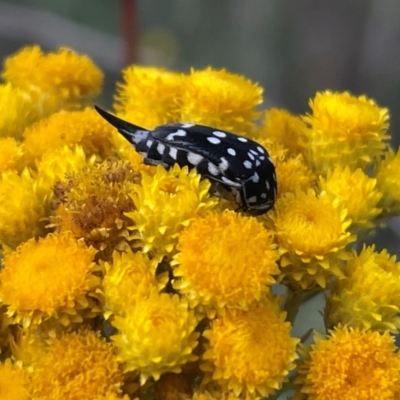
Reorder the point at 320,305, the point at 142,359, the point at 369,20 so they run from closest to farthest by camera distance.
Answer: the point at 142,359
the point at 320,305
the point at 369,20

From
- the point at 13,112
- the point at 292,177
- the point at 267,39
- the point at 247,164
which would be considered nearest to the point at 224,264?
the point at 247,164

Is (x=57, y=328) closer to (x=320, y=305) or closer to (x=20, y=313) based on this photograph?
(x=20, y=313)

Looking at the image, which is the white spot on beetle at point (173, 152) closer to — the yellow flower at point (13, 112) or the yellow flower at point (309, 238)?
the yellow flower at point (309, 238)

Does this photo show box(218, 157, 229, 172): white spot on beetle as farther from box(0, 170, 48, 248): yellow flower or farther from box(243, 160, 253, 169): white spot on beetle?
box(0, 170, 48, 248): yellow flower

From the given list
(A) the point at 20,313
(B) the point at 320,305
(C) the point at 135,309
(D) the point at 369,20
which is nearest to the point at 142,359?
(C) the point at 135,309

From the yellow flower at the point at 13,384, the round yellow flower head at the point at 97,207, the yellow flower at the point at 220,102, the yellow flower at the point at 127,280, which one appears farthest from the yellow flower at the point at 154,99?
the yellow flower at the point at 13,384

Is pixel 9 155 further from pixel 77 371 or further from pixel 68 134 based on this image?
pixel 77 371

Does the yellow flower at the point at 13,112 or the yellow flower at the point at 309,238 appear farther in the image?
the yellow flower at the point at 13,112
